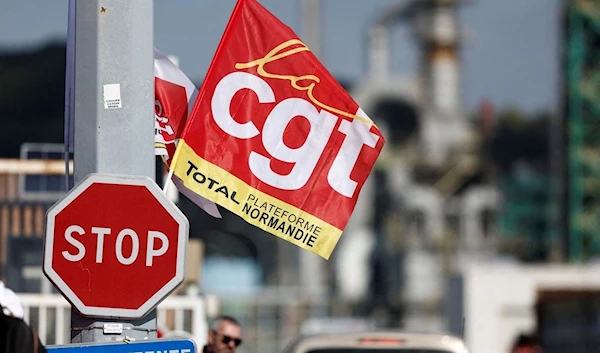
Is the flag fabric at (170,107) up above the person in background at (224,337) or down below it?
above

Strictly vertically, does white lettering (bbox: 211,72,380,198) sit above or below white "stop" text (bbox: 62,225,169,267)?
above

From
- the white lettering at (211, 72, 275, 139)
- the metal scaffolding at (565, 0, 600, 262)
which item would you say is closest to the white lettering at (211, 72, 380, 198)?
the white lettering at (211, 72, 275, 139)

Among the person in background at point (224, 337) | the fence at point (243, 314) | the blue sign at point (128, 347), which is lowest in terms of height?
the fence at point (243, 314)

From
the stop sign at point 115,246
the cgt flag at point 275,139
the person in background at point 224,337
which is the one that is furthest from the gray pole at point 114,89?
the person in background at point 224,337

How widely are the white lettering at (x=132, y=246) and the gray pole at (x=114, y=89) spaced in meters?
0.32

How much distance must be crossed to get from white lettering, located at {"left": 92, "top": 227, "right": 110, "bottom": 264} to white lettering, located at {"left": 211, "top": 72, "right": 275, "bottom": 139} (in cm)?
122

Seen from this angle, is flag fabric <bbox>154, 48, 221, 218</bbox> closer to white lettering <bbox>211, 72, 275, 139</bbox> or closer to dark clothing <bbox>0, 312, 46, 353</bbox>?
white lettering <bbox>211, 72, 275, 139</bbox>

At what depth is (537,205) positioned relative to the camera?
308 feet

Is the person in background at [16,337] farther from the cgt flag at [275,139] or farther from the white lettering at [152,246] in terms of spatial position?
the cgt flag at [275,139]

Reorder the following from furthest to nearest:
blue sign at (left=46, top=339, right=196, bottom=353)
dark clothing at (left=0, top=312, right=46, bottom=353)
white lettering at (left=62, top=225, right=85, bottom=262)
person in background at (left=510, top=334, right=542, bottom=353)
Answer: person in background at (left=510, top=334, right=542, bottom=353) < white lettering at (left=62, top=225, right=85, bottom=262) < blue sign at (left=46, top=339, right=196, bottom=353) < dark clothing at (left=0, top=312, right=46, bottom=353)

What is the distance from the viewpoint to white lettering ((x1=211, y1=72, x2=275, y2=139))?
6.84m

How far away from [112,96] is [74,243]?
2.27 feet

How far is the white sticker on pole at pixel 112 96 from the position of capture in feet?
20.0

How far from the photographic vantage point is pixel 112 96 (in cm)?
610
